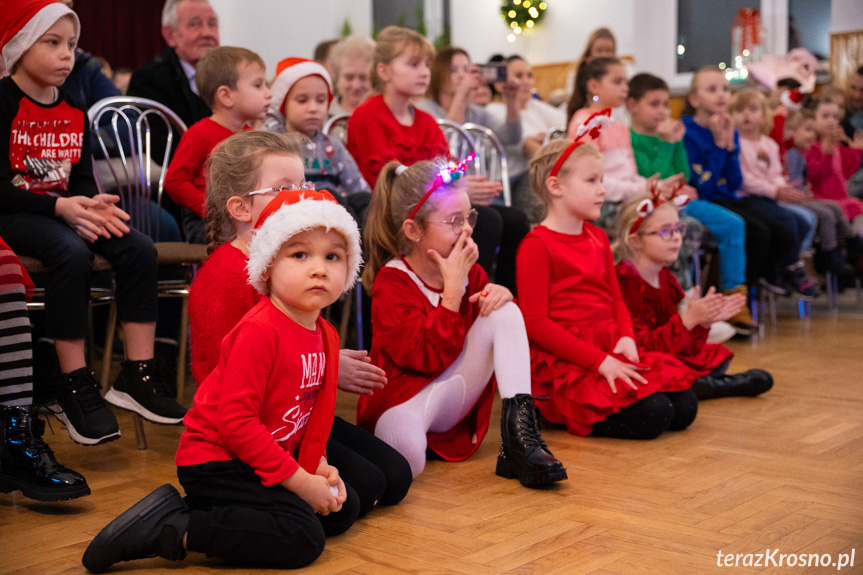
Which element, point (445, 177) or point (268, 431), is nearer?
point (268, 431)

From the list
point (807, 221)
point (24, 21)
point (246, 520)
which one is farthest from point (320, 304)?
point (807, 221)

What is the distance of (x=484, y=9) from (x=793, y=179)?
415 centimetres

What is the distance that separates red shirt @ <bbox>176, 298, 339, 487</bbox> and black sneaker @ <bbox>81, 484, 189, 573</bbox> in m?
0.09

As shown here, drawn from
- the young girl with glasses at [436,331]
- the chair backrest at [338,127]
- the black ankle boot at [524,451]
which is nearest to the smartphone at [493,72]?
the chair backrest at [338,127]

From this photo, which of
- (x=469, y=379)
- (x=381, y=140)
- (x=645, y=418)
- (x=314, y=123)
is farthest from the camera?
(x=381, y=140)

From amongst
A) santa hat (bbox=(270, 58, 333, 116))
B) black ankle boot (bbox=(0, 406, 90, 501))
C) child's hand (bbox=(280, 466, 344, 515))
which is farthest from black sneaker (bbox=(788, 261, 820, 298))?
black ankle boot (bbox=(0, 406, 90, 501))

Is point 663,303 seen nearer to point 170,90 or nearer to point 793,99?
point 170,90

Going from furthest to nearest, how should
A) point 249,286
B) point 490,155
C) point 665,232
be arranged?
point 490,155, point 665,232, point 249,286

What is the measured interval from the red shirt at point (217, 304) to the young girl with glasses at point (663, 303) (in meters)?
1.35

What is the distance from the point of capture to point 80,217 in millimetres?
2109

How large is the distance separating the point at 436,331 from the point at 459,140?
1.80 m

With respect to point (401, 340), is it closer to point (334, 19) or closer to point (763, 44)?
point (763, 44)

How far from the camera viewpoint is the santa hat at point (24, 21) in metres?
2.08

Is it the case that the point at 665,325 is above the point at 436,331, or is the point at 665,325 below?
below
